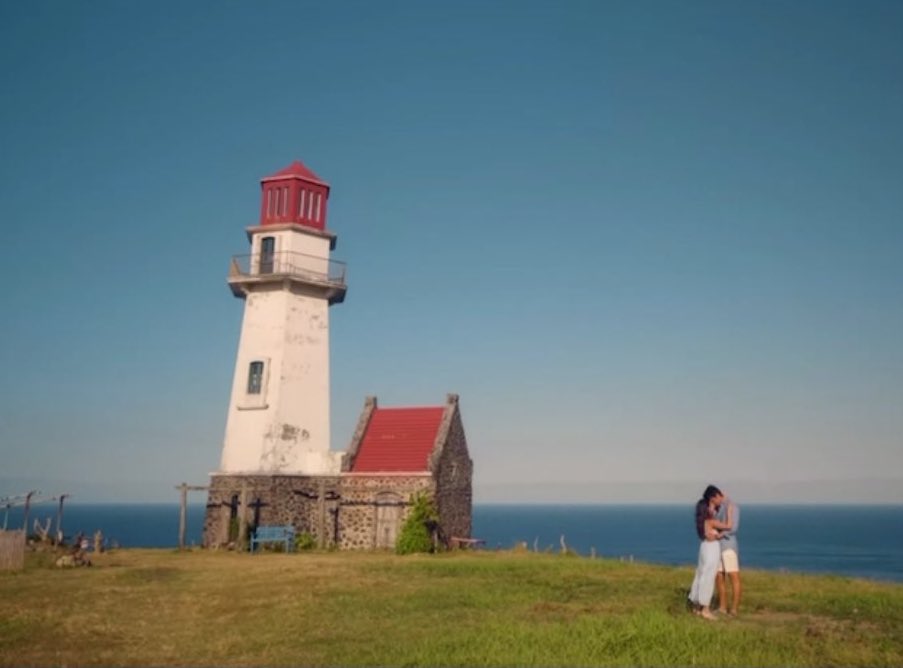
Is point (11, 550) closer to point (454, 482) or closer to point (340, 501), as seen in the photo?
point (340, 501)

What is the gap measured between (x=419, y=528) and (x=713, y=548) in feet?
60.0

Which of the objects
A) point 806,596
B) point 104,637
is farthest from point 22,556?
point 806,596

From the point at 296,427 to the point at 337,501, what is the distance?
139 inches

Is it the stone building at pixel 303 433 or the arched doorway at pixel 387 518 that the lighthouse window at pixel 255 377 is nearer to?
the stone building at pixel 303 433

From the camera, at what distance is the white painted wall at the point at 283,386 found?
3419 centimetres

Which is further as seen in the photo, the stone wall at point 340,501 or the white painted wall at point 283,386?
the white painted wall at point 283,386

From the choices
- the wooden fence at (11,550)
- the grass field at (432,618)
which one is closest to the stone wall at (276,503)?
the grass field at (432,618)

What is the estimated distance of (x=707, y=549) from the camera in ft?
49.8

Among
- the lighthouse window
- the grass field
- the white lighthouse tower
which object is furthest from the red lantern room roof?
the grass field

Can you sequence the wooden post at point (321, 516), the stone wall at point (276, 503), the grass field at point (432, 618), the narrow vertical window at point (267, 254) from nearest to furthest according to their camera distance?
the grass field at point (432, 618), the stone wall at point (276, 503), the wooden post at point (321, 516), the narrow vertical window at point (267, 254)

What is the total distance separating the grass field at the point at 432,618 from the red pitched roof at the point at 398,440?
32.7 ft

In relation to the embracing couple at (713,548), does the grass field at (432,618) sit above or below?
below

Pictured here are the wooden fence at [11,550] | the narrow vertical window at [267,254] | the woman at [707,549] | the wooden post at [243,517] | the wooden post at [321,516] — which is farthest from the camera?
the narrow vertical window at [267,254]

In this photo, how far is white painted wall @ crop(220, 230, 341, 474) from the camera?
3419cm
